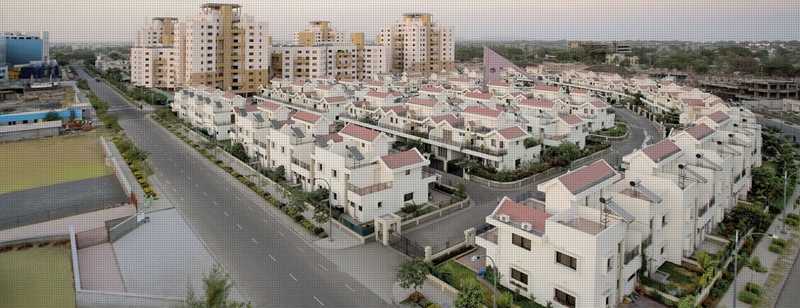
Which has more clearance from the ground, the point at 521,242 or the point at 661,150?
the point at 661,150

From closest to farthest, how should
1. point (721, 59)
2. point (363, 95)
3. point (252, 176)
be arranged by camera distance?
1. point (252, 176)
2. point (363, 95)
3. point (721, 59)

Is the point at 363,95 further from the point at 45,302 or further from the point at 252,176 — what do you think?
the point at 45,302

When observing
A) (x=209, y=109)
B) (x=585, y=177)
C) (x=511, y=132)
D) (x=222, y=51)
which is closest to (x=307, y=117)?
(x=511, y=132)

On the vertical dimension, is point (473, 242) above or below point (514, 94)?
below

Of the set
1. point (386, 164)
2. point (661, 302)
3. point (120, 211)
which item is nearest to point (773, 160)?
point (661, 302)

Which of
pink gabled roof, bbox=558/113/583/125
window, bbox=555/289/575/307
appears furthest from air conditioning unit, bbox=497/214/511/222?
pink gabled roof, bbox=558/113/583/125

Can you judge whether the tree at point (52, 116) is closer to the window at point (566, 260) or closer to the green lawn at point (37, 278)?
the green lawn at point (37, 278)

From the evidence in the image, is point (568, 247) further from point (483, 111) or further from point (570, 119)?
point (570, 119)
